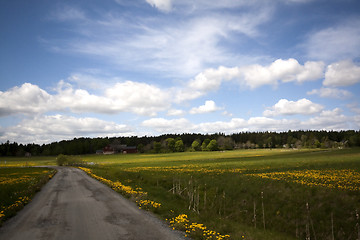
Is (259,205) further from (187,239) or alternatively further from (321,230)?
(187,239)

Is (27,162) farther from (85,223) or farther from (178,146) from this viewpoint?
(85,223)

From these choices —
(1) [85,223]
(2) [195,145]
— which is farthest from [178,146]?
(1) [85,223]

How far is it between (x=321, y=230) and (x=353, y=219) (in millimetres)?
2067

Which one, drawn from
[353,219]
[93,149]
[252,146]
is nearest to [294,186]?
[353,219]

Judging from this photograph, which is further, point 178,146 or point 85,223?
point 178,146

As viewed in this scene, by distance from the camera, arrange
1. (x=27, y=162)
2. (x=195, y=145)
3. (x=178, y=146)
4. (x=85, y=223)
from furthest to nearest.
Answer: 1. (x=195, y=145)
2. (x=178, y=146)
3. (x=27, y=162)
4. (x=85, y=223)

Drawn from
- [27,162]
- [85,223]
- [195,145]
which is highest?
[85,223]

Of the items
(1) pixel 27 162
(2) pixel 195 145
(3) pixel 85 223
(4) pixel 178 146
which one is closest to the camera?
(3) pixel 85 223

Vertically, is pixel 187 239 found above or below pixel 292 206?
above

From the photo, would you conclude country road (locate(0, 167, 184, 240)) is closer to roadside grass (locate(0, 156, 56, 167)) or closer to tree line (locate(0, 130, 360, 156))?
roadside grass (locate(0, 156, 56, 167))

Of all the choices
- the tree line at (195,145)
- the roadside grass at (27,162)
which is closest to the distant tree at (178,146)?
the tree line at (195,145)

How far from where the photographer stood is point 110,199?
17109mm

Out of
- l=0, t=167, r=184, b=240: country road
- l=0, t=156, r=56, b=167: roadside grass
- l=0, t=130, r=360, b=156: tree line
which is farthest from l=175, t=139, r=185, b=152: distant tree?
l=0, t=167, r=184, b=240: country road

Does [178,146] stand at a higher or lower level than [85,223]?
lower
